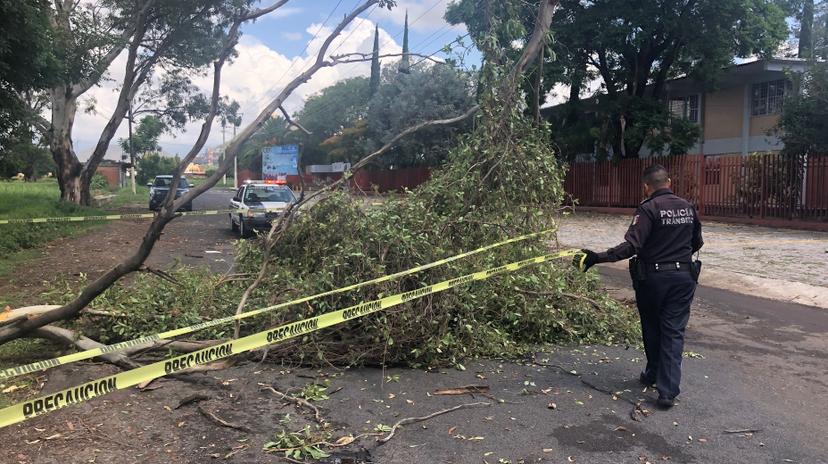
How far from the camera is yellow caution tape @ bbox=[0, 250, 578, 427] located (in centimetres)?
275

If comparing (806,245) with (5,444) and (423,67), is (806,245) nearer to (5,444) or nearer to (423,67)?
(5,444)

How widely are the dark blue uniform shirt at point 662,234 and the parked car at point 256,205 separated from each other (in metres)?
11.2

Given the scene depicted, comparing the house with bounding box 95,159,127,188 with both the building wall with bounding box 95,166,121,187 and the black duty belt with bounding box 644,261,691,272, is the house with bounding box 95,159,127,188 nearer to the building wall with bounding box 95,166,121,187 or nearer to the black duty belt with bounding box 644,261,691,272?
the building wall with bounding box 95,166,121,187

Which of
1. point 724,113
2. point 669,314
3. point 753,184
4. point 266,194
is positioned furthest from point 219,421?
point 724,113

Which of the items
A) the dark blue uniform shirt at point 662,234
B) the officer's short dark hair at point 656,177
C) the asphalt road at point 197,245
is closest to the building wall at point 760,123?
the asphalt road at point 197,245

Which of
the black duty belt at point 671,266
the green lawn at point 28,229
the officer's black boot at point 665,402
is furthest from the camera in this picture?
the green lawn at point 28,229

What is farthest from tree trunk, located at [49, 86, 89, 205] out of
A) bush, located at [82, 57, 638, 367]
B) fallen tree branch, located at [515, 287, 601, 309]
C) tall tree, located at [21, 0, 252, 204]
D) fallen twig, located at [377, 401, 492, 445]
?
fallen twig, located at [377, 401, 492, 445]

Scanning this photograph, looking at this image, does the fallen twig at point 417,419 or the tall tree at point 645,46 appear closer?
the fallen twig at point 417,419

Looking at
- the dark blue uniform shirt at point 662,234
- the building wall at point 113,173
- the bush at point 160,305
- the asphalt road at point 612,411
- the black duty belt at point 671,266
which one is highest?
the building wall at point 113,173

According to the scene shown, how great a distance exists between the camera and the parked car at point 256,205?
1520 centimetres

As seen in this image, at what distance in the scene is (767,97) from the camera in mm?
23250

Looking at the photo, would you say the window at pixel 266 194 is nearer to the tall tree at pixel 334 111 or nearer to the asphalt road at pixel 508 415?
the asphalt road at pixel 508 415

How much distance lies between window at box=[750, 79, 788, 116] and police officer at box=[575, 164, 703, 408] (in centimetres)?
2155

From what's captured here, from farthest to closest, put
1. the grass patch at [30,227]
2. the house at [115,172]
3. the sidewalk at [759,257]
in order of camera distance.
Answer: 1. the house at [115,172]
2. the grass patch at [30,227]
3. the sidewalk at [759,257]
